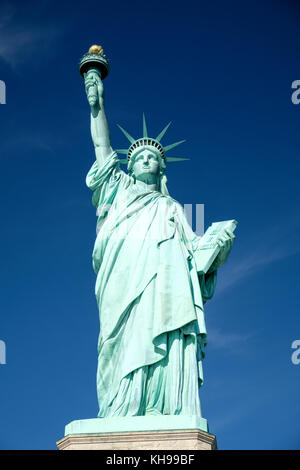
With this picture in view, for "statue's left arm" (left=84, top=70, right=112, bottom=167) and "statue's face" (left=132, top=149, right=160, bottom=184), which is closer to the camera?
"statue's left arm" (left=84, top=70, right=112, bottom=167)

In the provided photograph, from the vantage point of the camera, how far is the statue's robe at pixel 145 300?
1162cm

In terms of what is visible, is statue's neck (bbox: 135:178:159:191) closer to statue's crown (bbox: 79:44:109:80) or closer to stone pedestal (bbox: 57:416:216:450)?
statue's crown (bbox: 79:44:109:80)

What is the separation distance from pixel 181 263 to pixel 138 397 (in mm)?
2576

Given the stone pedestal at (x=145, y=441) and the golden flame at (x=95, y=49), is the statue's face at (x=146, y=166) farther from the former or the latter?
the stone pedestal at (x=145, y=441)

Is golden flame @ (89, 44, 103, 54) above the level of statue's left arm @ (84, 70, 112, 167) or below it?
above

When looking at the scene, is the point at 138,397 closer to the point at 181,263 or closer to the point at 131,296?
the point at 131,296

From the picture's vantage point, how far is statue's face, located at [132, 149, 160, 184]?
14367 mm

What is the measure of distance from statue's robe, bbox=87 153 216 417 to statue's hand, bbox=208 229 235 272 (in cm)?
30

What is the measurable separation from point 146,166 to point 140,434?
5.71 m

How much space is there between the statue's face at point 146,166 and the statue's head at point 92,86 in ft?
4.64

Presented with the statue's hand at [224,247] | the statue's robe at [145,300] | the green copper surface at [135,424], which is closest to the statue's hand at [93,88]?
the statue's robe at [145,300]

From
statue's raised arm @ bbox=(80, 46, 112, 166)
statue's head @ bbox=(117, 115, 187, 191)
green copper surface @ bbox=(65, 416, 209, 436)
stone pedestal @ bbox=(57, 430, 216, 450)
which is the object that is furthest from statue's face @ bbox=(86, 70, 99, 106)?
stone pedestal @ bbox=(57, 430, 216, 450)
